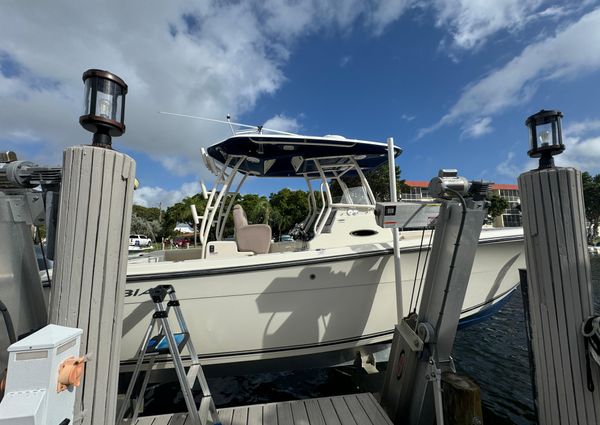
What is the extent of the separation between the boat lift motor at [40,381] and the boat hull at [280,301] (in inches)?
76.1

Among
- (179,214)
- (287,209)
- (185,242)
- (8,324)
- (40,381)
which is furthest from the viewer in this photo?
(179,214)

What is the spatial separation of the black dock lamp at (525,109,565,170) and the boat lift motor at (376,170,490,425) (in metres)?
0.53

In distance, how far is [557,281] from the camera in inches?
71.5

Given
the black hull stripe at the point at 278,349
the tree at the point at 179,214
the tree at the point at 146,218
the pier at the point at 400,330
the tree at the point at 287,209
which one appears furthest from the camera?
the tree at the point at 146,218


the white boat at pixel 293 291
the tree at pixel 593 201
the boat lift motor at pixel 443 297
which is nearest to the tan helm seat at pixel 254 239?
the white boat at pixel 293 291

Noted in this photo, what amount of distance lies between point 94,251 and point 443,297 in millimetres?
2391

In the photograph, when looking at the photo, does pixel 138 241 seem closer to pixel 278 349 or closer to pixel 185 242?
pixel 185 242

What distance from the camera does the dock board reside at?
2412 mm

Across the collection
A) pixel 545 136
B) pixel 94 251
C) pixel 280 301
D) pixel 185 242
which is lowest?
pixel 280 301

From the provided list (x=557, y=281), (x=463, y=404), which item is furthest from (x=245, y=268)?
(x=557, y=281)

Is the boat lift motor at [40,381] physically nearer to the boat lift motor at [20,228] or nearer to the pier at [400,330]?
the pier at [400,330]

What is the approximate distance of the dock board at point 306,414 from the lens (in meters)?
2.41

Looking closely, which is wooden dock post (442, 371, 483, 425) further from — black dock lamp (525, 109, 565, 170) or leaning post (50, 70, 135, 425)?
leaning post (50, 70, 135, 425)

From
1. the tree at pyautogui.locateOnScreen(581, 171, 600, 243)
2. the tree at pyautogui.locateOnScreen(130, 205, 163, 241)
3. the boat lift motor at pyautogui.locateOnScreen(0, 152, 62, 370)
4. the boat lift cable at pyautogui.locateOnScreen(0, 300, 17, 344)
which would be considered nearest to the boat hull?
the boat lift motor at pyautogui.locateOnScreen(0, 152, 62, 370)
